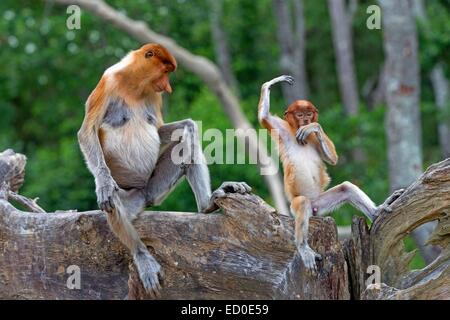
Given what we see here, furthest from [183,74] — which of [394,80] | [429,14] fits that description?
[394,80]

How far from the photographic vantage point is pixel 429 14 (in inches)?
A: 607

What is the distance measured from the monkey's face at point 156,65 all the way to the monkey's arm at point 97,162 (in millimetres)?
392

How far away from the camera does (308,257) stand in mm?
4867

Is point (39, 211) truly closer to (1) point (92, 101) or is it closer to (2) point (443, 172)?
(1) point (92, 101)

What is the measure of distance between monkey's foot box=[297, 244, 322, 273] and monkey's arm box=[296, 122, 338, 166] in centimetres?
73

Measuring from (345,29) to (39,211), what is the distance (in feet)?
36.8

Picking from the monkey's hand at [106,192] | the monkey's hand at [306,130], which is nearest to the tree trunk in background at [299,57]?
the monkey's hand at [306,130]

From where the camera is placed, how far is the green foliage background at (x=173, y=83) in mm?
12828

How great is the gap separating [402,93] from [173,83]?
6.38m

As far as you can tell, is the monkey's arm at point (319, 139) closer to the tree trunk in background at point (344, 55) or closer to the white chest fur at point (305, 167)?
the white chest fur at point (305, 167)

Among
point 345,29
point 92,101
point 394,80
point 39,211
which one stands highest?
point 345,29

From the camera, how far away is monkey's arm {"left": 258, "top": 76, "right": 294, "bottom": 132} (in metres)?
5.39

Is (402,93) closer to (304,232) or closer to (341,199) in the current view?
(341,199)

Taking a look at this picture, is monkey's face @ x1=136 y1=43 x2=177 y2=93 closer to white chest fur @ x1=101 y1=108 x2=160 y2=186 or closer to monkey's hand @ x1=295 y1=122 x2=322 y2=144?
white chest fur @ x1=101 y1=108 x2=160 y2=186
